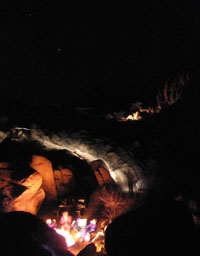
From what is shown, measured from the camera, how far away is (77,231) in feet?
20.2

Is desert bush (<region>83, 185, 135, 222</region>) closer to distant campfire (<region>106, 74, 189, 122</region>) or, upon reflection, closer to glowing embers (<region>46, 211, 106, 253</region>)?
glowing embers (<region>46, 211, 106, 253</region>)

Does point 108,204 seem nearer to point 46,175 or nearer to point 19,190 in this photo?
point 46,175

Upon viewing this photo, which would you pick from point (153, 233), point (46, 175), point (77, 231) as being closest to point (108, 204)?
point (77, 231)

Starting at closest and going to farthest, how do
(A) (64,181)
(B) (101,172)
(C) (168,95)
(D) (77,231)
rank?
(D) (77,231)
(A) (64,181)
(B) (101,172)
(C) (168,95)

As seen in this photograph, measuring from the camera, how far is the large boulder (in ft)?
19.0

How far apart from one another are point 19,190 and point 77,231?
105 inches

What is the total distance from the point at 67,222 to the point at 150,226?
3.81 metres

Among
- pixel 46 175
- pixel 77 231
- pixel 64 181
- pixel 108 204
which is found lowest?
pixel 77 231

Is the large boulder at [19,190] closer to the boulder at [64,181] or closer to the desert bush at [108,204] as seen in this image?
the boulder at [64,181]

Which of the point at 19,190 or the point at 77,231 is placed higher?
the point at 19,190

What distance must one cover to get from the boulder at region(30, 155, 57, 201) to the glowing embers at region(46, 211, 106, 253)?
1.27 m

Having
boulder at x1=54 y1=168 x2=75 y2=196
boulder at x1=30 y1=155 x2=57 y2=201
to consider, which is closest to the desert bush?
boulder at x1=54 y1=168 x2=75 y2=196

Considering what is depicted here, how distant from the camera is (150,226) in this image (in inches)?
151

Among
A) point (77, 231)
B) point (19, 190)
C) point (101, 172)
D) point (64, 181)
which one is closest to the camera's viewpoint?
point (19, 190)
